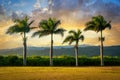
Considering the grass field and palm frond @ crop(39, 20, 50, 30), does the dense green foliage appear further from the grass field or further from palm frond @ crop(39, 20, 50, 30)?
the grass field

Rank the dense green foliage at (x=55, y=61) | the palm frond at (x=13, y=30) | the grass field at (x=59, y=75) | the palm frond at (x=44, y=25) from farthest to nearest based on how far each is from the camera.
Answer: the palm frond at (x=44, y=25) → the palm frond at (x=13, y=30) → the dense green foliage at (x=55, y=61) → the grass field at (x=59, y=75)

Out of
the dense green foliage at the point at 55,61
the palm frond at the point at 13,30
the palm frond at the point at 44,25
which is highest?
the palm frond at the point at 44,25

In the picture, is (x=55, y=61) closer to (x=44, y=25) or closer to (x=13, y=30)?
(x=44, y=25)

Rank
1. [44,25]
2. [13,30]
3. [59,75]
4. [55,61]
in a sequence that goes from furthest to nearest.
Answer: [44,25], [13,30], [55,61], [59,75]

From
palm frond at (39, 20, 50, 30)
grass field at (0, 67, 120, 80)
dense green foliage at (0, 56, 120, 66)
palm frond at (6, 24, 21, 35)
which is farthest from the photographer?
palm frond at (39, 20, 50, 30)

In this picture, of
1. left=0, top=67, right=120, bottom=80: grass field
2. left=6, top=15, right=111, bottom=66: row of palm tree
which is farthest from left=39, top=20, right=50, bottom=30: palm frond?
left=0, top=67, right=120, bottom=80: grass field

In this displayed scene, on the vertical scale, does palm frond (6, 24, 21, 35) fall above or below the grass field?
above

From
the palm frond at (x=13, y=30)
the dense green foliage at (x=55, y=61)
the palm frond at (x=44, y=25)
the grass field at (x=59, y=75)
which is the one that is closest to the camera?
the grass field at (x=59, y=75)

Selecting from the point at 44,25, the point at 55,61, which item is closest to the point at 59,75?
the point at 55,61

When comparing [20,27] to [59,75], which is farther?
[20,27]

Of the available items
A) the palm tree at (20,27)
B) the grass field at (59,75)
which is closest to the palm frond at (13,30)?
the palm tree at (20,27)

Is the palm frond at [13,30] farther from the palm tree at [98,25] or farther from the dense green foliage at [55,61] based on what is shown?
the palm tree at [98,25]

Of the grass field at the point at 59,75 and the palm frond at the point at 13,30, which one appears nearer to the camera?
the grass field at the point at 59,75

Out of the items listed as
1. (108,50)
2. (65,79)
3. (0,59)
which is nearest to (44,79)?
(65,79)
